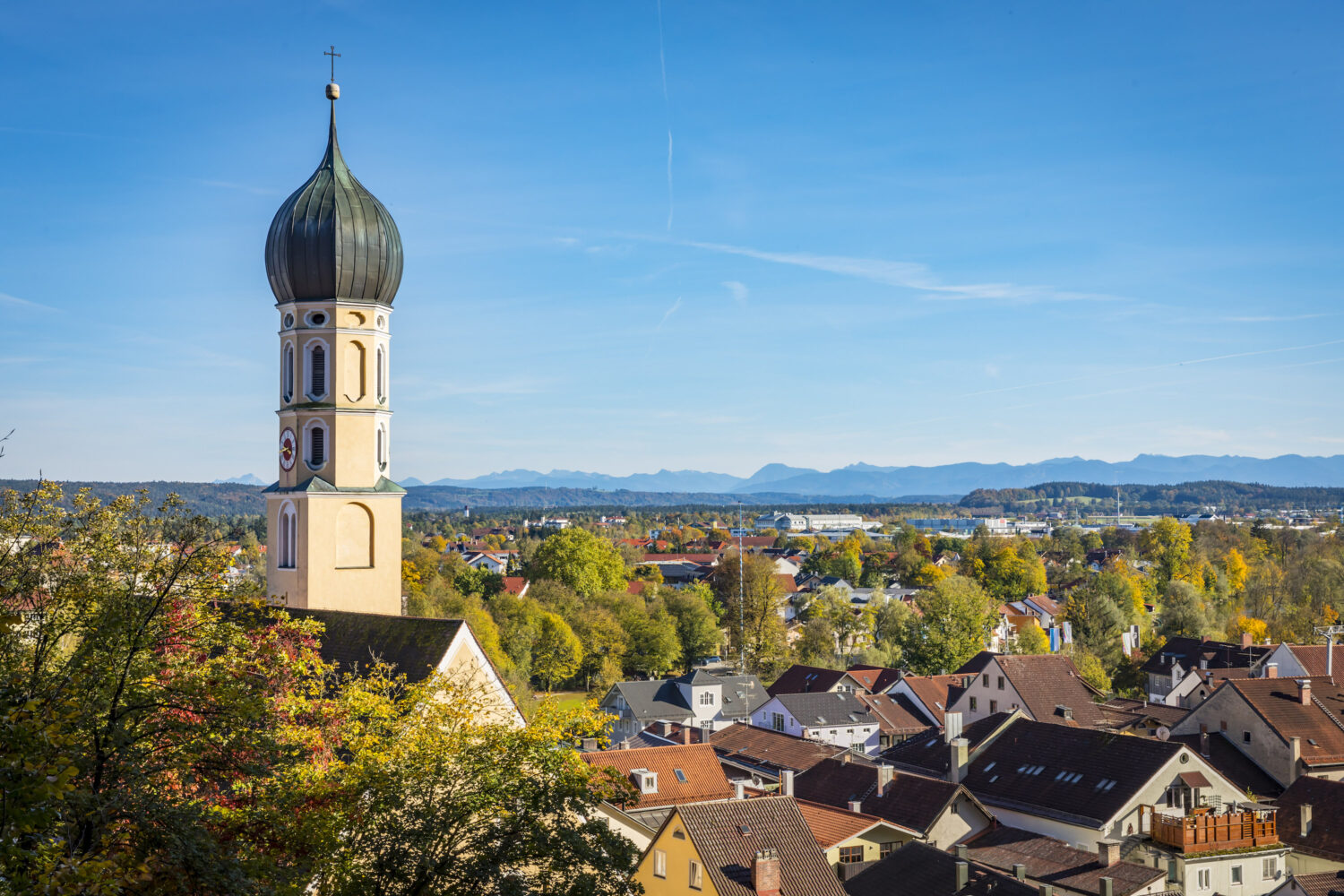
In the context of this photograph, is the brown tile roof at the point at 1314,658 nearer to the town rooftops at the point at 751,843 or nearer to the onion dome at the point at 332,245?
the town rooftops at the point at 751,843

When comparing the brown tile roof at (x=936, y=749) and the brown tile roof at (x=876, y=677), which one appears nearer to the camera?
the brown tile roof at (x=936, y=749)

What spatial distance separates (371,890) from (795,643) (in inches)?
3248

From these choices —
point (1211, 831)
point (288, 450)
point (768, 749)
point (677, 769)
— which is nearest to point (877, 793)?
point (677, 769)

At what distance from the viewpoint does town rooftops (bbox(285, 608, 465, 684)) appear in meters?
26.2

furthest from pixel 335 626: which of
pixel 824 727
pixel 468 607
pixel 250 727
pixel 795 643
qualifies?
pixel 795 643

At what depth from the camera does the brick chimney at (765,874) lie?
27.8 meters

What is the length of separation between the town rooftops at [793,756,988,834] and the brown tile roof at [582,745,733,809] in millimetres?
3237

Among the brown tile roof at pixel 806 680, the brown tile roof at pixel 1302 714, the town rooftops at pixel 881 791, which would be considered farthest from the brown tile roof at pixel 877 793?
the brown tile roof at pixel 806 680

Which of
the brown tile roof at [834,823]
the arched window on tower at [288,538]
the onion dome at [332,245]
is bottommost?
the brown tile roof at [834,823]

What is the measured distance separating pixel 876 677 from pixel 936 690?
260 inches

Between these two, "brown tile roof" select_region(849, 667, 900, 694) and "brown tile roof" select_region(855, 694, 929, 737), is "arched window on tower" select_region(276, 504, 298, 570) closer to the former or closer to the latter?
"brown tile roof" select_region(855, 694, 929, 737)

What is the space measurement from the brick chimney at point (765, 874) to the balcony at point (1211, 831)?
492 inches

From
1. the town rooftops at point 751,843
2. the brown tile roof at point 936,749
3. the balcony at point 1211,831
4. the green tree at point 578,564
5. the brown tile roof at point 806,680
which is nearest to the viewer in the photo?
the town rooftops at point 751,843

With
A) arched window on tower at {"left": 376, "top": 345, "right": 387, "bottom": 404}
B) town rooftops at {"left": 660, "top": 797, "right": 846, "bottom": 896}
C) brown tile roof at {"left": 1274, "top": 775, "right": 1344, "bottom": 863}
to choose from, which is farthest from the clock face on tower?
brown tile roof at {"left": 1274, "top": 775, "right": 1344, "bottom": 863}
